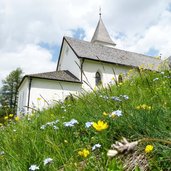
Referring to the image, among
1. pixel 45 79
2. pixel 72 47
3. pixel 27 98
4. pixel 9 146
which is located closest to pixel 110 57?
pixel 72 47

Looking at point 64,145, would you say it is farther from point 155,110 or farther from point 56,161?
point 155,110

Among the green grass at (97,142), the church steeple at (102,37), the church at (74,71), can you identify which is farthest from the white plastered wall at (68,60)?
the green grass at (97,142)

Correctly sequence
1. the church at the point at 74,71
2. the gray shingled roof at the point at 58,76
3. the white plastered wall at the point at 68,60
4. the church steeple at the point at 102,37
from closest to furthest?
the church at the point at 74,71, the gray shingled roof at the point at 58,76, the white plastered wall at the point at 68,60, the church steeple at the point at 102,37

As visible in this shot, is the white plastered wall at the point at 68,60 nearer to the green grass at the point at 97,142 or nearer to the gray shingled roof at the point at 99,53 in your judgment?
the gray shingled roof at the point at 99,53

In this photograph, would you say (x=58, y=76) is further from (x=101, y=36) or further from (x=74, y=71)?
(x=101, y=36)

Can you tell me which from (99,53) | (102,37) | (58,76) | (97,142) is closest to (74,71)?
(58,76)

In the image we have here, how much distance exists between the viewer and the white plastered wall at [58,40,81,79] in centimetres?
2313

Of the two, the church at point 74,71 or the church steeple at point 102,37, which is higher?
the church steeple at point 102,37

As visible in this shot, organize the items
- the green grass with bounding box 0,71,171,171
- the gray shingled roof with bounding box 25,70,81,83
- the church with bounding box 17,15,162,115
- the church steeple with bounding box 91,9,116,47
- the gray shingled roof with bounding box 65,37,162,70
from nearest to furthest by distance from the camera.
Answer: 1. the green grass with bounding box 0,71,171,171
2. the church with bounding box 17,15,162,115
3. the gray shingled roof with bounding box 25,70,81,83
4. the gray shingled roof with bounding box 65,37,162,70
5. the church steeple with bounding box 91,9,116,47

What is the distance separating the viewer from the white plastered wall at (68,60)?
23.1 metres

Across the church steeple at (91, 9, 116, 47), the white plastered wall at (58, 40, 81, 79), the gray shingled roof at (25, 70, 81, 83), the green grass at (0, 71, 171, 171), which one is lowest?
the green grass at (0, 71, 171, 171)

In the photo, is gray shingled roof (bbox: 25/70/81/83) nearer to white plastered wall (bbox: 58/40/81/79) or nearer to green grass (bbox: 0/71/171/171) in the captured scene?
white plastered wall (bbox: 58/40/81/79)

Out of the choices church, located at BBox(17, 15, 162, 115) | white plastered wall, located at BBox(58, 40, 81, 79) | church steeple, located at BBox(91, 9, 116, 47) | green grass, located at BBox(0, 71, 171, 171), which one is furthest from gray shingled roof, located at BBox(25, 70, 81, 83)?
green grass, located at BBox(0, 71, 171, 171)

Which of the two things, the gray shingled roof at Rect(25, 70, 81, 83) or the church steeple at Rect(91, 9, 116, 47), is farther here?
the church steeple at Rect(91, 9, 116, 47)
